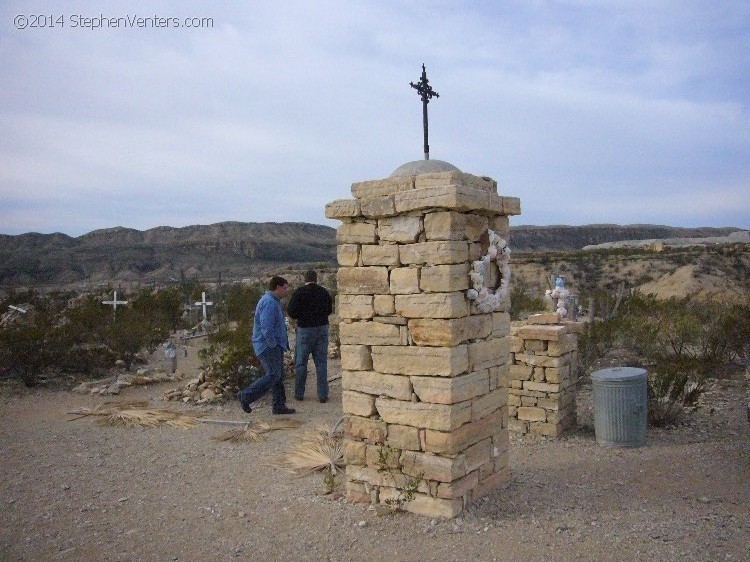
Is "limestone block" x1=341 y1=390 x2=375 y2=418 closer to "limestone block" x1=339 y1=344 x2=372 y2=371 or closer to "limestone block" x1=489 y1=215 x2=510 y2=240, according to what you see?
"limestone block" x1=339 y1=344 x2=372 y2=371

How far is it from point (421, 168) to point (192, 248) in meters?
56.1

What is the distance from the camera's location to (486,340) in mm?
4969

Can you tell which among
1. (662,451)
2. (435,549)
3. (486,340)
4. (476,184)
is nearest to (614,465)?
(662,451)

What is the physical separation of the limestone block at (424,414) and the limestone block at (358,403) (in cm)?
7

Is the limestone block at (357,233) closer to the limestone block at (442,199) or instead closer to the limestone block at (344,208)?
the limestone block at (344,208)

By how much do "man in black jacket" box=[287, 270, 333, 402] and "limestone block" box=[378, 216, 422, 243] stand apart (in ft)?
12.9

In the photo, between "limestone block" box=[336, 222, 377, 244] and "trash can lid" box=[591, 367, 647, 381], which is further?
"trash can lid" box=[591, 367, 647, 381]

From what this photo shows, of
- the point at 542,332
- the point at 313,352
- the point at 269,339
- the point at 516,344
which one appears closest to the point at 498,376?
the point at 542,332

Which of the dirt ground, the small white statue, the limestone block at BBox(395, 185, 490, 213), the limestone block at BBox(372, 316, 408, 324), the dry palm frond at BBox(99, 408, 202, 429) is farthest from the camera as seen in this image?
the dry palm frond at BBox(99, 408, 202, 429)

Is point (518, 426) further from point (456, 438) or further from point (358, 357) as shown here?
point (358, 357)

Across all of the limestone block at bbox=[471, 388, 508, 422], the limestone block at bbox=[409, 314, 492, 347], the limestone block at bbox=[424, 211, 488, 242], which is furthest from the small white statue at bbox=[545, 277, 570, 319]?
the limestone block at bbox=[424, 211, 488, 242]

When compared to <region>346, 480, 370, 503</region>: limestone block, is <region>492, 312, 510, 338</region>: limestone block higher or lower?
higher

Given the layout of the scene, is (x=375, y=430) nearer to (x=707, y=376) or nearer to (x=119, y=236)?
(x=707, y=376)

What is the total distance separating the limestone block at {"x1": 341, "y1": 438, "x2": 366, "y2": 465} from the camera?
16.2 ft
